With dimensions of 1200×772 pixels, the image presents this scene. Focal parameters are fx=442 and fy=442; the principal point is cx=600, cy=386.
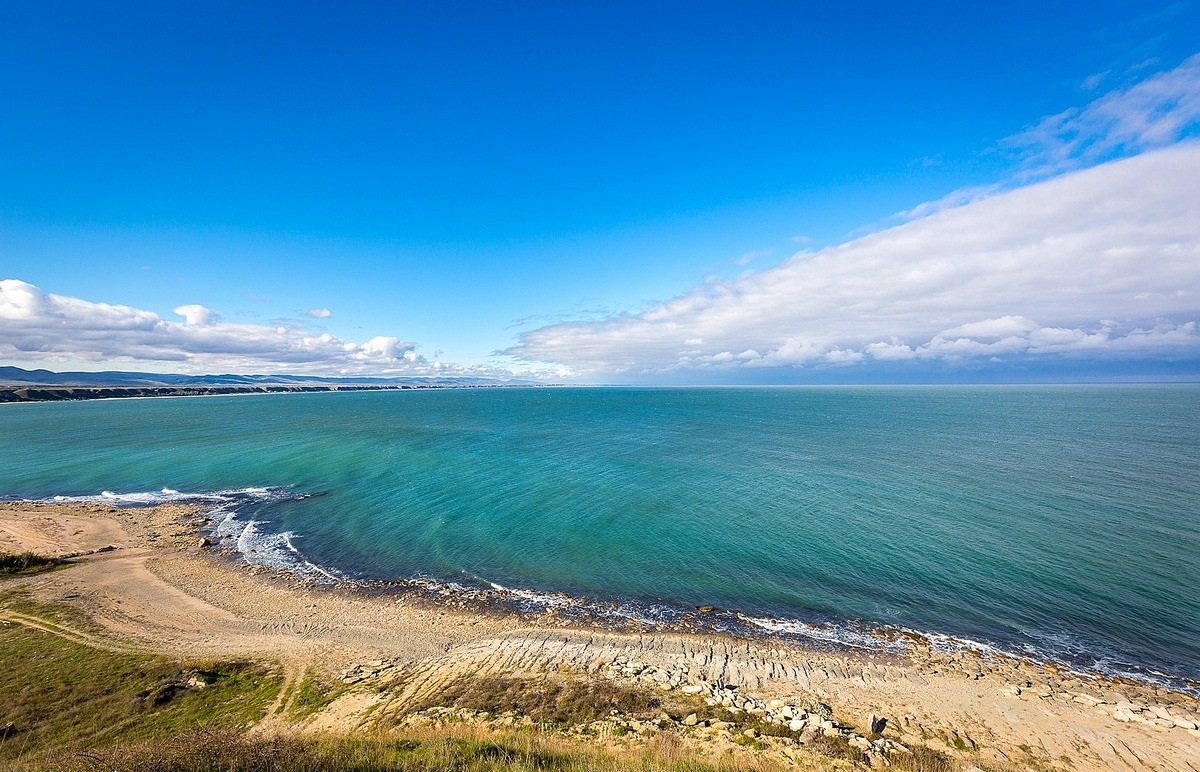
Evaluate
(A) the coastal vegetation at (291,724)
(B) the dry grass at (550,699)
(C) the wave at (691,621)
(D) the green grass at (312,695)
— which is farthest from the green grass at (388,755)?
(C) the wave at (691,621)

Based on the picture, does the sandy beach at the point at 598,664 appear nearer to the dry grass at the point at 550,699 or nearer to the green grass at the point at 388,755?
the dry grass at the point at 550,699

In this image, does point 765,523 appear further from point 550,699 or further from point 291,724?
point 291,724

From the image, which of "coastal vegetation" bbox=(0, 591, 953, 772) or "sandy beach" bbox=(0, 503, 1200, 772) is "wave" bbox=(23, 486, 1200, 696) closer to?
"sandy beach" bbox=(0, 503, 1200, 772)

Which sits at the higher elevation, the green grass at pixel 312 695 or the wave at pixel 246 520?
the green grass at pixel 312 695

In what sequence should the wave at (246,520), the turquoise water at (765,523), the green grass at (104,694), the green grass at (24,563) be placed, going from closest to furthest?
the green grass at (104,694), the turquoise water at (765,523), the green grass at (24,563), the wave at (246,520)

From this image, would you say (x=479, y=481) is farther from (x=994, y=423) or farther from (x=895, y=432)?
(x=994, y=423)

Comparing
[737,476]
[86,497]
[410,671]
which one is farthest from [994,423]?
[86,497]

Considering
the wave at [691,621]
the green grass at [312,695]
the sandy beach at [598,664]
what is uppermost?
the green grass at [312,695]

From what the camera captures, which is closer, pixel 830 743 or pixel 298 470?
pixel 830 743
